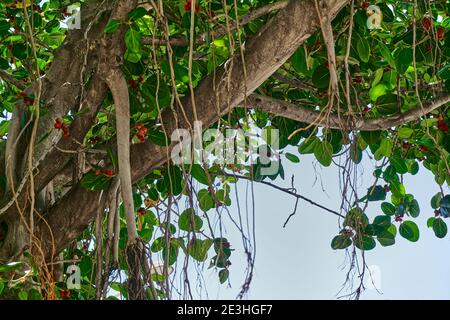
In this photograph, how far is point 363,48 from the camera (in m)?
1.50

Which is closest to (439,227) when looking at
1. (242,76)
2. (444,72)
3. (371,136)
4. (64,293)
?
(371,136)

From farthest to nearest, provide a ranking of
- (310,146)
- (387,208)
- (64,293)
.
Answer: (387,208) → (310,146) → (64,293)

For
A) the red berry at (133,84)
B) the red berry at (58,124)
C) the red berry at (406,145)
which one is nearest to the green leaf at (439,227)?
the red berry at (406,145)

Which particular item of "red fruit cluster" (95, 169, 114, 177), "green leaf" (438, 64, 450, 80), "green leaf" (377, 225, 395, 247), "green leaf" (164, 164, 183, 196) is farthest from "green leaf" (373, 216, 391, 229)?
"red fruit cluster" (95, 169, 114, 177)

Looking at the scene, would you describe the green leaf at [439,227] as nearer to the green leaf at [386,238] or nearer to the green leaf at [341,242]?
the green leaf at [386,238]

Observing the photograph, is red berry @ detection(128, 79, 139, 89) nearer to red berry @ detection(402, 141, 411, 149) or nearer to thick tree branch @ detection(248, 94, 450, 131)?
thick tree branch @ detection(248, 94, 450, 131)

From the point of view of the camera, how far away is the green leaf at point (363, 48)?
1501 mm

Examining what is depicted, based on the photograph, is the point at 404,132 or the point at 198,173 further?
the point at 404,132

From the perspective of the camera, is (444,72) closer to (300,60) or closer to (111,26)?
(300,60)

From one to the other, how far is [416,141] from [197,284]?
28.3 inches

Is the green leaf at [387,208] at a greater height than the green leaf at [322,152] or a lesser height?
lesser

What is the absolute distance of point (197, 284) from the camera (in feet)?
4.48

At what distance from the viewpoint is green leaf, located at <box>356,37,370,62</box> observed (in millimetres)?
1501
